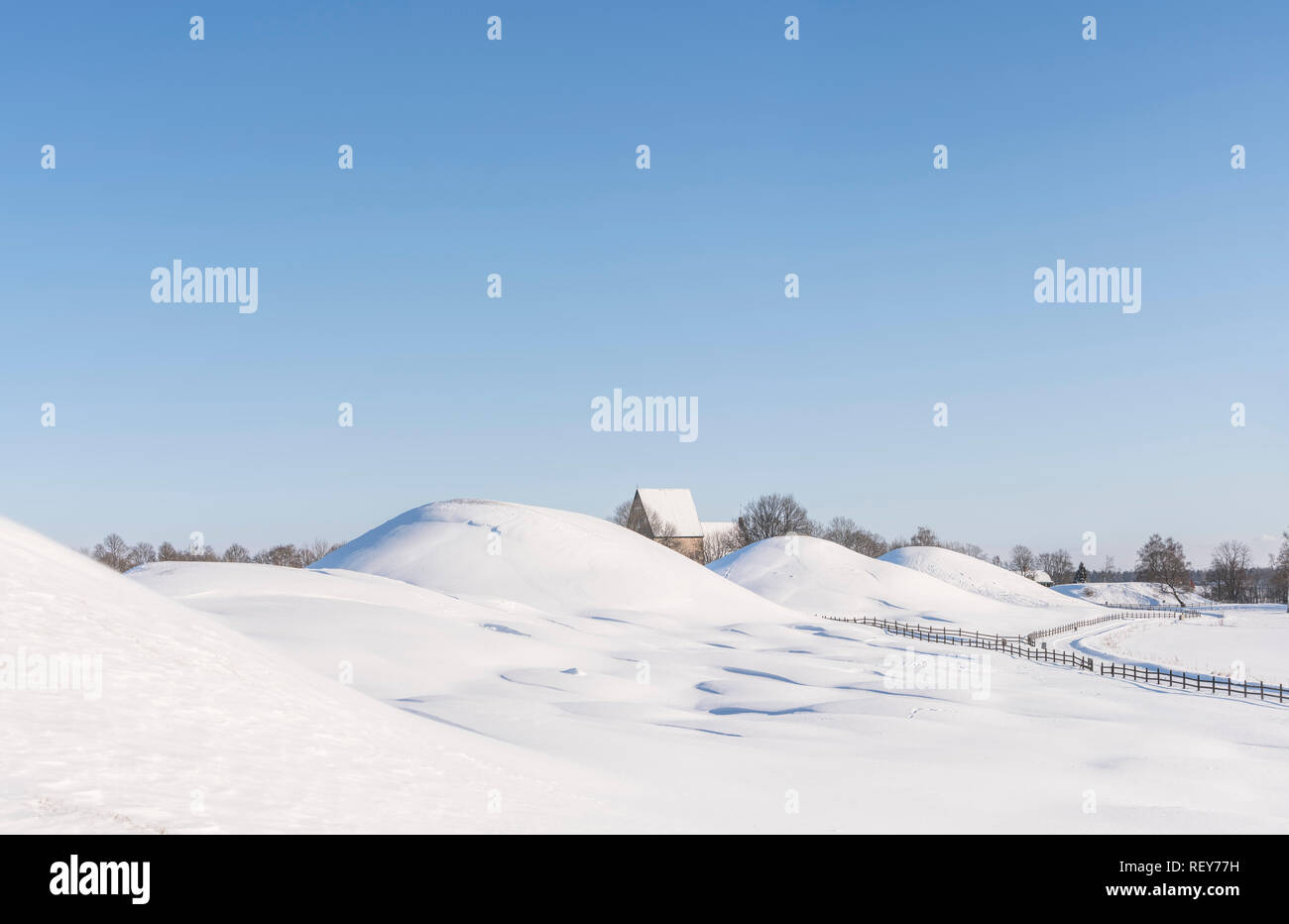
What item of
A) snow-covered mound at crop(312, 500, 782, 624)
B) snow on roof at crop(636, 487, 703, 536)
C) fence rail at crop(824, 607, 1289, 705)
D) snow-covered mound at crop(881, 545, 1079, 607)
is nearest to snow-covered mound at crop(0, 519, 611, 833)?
fence rail at crop(824, 607, 1289, 705)

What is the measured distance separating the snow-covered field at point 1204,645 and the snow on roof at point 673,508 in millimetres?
62358

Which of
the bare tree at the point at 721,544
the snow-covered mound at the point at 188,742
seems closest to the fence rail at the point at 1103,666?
the snow-covered mound at the point at 188,742

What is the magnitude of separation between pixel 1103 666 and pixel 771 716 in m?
26.6

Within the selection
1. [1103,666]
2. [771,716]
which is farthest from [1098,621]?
[771,716]

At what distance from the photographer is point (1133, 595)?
143000 millimetres

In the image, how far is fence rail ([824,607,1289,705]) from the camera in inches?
1513

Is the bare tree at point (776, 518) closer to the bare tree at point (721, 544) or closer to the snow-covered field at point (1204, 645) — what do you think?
the bare tree at point (721, 544)

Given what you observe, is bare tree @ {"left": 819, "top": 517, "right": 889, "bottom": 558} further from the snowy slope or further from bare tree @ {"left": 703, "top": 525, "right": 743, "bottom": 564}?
the snowy slope

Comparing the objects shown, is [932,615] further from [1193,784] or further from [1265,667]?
Result: [1193,784]

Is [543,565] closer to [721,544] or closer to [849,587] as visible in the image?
[849,587]

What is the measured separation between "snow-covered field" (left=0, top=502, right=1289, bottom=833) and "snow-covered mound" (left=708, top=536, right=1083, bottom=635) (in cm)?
3409
